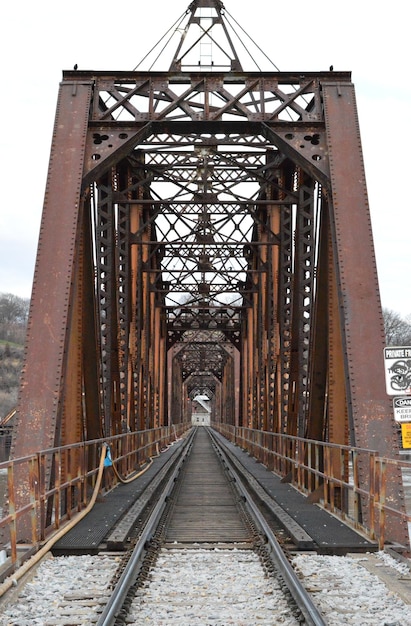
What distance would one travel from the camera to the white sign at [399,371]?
5965 mm

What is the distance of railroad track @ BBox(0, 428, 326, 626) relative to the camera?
5129mm

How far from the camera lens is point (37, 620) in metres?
5.05

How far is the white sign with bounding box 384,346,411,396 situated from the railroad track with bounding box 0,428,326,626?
1.75 metres

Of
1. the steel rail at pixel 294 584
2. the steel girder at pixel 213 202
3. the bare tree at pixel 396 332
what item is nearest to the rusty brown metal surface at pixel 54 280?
the steel girder at pixel 213 202

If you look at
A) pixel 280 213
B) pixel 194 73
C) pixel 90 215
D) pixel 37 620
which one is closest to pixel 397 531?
pixel 37 620

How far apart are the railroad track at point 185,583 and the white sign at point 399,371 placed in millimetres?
1752

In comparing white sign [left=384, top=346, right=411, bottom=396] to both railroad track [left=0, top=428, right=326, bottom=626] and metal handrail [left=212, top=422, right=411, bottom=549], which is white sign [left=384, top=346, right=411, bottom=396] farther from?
railroad track [left=0, top=428, right=326, bottom=626]

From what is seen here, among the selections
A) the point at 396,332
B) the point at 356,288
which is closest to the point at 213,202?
the point at 356,288

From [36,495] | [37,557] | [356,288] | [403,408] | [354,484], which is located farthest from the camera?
[356,288]

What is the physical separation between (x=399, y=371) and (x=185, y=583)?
2.53 metres

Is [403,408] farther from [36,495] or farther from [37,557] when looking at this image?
[36,495]

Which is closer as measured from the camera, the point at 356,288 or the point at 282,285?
the point at 356,288

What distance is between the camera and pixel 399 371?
6027 mm

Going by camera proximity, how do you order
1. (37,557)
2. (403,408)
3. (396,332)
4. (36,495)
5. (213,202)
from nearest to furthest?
1. (403,408)
2. (37,557)
3. (36,495)
4. (213,202)
5. (396,332)
